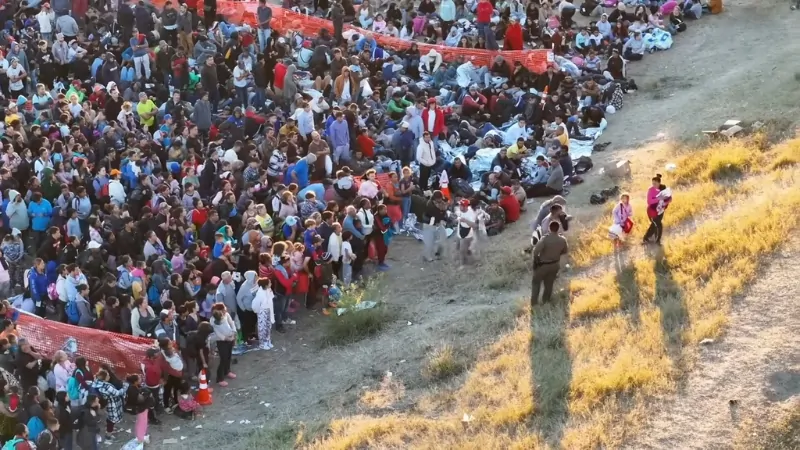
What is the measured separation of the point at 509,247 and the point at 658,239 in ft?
9.01

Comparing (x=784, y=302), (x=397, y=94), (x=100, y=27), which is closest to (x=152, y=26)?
(x=100, y=27)

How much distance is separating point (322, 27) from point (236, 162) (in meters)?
7.95

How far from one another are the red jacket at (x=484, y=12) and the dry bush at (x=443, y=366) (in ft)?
41.3

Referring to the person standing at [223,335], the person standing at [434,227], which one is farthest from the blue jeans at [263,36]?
the person standing at [223,335]

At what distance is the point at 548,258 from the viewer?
48.8 ft

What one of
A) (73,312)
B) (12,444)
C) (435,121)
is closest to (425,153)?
(435,121)

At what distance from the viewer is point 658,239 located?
54.2 feet

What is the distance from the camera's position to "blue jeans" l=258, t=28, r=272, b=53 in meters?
24.8

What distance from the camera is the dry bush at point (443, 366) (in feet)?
47.6

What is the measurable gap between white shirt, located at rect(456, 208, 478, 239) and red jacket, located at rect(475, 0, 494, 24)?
9.00 meters

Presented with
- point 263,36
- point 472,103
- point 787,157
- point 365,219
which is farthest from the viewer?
point 263,36

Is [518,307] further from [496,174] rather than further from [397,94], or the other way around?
[397,94]

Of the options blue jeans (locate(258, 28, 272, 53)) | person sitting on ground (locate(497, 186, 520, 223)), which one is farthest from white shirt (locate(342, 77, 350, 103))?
person sitting on ground (locate(497, 186, 520, 223))

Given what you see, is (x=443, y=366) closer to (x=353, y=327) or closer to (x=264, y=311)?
(x=353, y=327)
